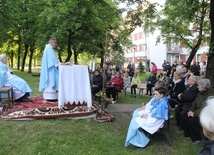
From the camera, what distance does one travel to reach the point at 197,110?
5.08 metres

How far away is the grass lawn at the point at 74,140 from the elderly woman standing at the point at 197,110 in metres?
0.21

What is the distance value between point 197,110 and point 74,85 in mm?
2967

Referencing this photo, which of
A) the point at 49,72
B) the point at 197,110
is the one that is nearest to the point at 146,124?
the point at 197,110

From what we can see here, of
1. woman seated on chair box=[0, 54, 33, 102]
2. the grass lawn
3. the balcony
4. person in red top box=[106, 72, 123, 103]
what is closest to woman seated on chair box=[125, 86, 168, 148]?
the grass lawn

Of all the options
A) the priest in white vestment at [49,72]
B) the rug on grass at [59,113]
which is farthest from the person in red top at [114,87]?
the rug on grass at [59,113]

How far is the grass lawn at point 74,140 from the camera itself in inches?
178

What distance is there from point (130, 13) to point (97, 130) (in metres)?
4.89

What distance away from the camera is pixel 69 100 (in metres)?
6.40

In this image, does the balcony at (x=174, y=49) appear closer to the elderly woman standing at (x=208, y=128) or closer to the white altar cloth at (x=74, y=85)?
the white altar cloth at (x=74, y=85)

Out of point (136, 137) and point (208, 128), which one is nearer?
point (208, 128)

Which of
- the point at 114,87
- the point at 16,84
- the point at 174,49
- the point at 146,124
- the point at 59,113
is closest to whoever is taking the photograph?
the point at 146,124

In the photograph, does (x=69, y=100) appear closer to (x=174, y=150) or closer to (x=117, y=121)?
(x=117, y=121)

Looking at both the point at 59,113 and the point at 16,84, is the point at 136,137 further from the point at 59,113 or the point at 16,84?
the point at 16,84

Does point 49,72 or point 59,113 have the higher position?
point 49,72
